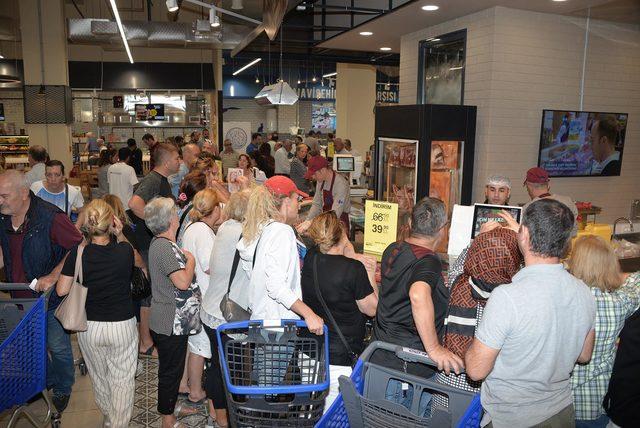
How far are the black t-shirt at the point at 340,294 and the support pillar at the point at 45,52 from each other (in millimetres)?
10431

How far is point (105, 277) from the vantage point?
11.1 ft

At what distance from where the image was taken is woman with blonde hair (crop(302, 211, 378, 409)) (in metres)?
2.95

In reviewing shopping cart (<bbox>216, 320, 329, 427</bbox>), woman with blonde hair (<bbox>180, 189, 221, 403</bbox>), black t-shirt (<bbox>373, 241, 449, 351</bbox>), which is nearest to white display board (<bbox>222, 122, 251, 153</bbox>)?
woman with blonde hair (<bbox>180, 189, 221, 403</bbox>)

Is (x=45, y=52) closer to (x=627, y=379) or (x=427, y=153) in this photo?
(x=427, y=153)

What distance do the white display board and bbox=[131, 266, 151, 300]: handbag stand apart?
31.3 ft

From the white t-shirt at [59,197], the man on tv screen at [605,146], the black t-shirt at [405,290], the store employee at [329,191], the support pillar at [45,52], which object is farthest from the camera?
the support pillar at [45,52]

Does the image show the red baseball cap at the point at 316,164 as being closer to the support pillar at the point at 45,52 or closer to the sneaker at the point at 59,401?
the sneaker at the point at 59,401

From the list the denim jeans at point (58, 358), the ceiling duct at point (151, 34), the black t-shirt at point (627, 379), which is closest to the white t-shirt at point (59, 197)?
the denim jeans at point (58, 358)

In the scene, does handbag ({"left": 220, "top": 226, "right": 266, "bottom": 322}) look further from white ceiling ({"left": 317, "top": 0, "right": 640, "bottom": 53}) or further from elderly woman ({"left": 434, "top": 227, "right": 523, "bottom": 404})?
white ceiling ({"left": 317, "top": 0, "right": 640, "bottom": 53})

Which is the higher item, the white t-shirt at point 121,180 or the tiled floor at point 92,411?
the white t-shirt at point 121,180

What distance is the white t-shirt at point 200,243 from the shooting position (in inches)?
154

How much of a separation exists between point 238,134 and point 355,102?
4366 millimetres

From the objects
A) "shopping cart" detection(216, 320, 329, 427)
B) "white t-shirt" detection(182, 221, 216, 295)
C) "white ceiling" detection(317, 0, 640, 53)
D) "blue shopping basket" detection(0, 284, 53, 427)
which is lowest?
"blue shopping basket" detection(0, 284, 53, 427)

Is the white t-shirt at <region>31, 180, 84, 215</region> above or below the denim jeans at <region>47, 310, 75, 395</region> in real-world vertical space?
above
